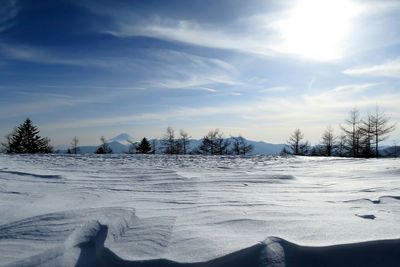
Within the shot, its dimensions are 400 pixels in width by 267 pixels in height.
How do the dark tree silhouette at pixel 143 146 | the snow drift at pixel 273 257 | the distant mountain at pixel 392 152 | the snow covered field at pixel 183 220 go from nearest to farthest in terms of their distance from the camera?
the snow drift at pixel 273 257, the snow covered field at pixel 183 220, the distant mountain at pixel 392 152, the dark tree silhouette at pixel 143 146

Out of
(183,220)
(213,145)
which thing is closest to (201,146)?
(213,145)

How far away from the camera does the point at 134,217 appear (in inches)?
90.4

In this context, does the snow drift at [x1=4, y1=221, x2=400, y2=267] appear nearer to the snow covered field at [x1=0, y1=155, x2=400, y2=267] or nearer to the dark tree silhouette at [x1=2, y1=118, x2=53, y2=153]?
the snow covered field at [x1=0, y1=155, x2=400, y2=267]

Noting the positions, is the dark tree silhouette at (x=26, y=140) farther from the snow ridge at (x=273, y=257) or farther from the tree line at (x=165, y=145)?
the snow ridge at (x=273, y=257)

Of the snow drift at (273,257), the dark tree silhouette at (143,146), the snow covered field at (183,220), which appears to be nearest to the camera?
the snow drift at (273,257)

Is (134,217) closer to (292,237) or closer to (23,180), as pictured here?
(292,237)

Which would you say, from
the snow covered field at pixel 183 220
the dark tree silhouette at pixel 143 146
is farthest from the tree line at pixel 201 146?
the snow covered field at pixel 183 220

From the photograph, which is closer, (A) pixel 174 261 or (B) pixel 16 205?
(A) pixel 174 261

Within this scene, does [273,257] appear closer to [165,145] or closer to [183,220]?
[183,220]

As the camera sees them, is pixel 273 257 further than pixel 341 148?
No

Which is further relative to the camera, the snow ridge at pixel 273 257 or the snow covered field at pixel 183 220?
the snow covered field at pixel 183 220

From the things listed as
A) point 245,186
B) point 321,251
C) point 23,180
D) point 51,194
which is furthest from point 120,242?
point 23,180

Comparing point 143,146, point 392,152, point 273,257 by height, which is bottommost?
point 273,257

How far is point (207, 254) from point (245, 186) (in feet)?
7.93
